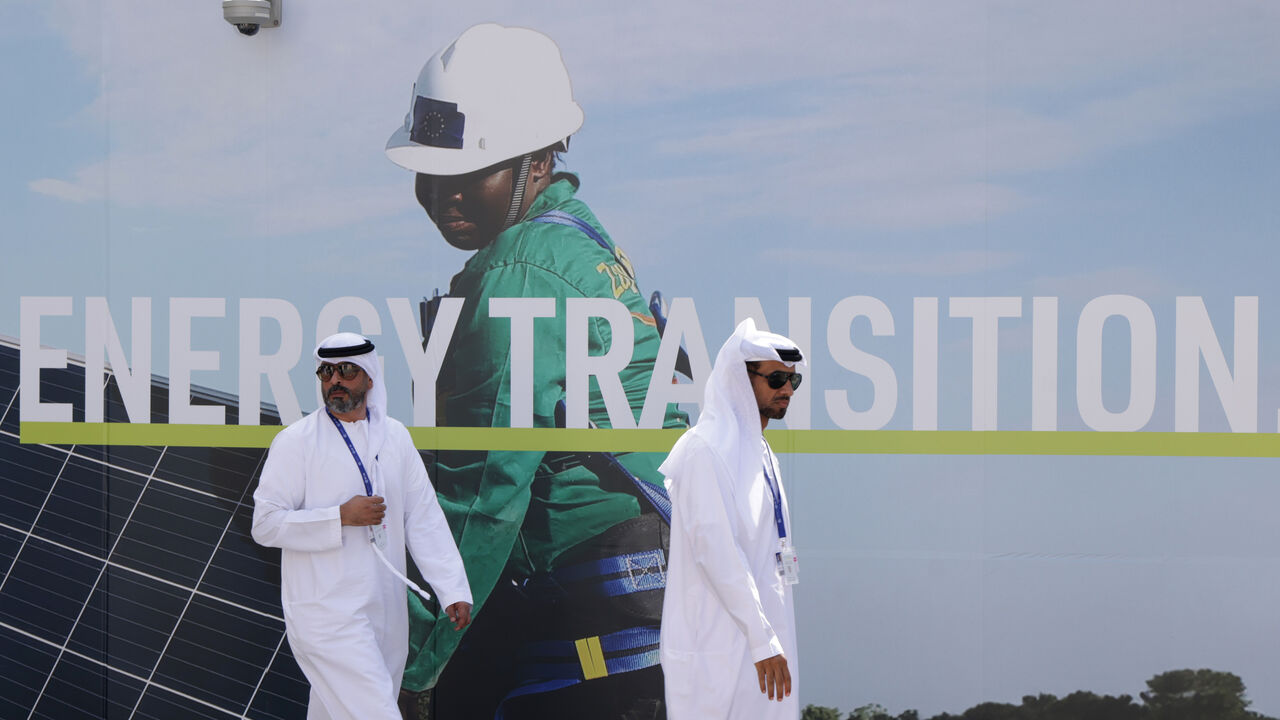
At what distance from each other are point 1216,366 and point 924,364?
1011 mm

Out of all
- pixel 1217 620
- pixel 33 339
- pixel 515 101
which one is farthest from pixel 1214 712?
pixel 33 339

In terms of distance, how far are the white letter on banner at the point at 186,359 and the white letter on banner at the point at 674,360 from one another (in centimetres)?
162

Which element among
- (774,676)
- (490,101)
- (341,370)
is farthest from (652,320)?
(774,676)

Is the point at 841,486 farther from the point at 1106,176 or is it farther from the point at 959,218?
the point at 1106,176

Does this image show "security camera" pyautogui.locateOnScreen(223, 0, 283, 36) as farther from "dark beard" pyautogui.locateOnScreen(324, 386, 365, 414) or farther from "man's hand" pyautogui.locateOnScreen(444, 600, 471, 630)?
"man's hand" pyautogui.locateOnScreen(444, 600, 471, 630)

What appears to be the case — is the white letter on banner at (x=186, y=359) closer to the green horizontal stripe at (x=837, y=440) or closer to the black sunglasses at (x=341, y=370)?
the green horizontal stripe at (x=837, y=440)

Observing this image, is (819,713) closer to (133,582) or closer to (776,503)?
(776,503)

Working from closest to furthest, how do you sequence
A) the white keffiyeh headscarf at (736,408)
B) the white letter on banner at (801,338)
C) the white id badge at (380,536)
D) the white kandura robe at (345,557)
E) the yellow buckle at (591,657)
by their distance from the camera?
the white keffiyeh headscarf at (736,408), the white kandura robe at (345,557), the white id badge at (380,536), the white letter on banner at (801,338), the yellow buckle at (591,657)

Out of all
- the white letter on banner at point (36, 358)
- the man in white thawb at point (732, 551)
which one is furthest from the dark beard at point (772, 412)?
the white letter on banner at point (36, 358)

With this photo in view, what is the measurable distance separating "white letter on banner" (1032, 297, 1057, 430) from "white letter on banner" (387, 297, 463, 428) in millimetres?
2084

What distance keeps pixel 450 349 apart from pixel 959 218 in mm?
1903

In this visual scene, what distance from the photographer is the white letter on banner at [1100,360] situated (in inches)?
166

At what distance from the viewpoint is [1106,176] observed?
166 inches

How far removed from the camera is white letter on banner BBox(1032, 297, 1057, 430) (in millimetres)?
4227
